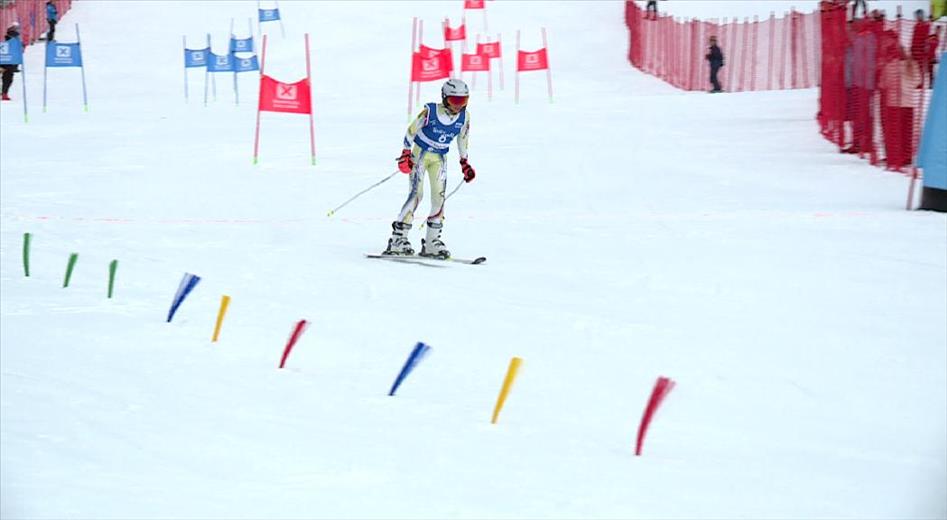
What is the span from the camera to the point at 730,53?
103 ft

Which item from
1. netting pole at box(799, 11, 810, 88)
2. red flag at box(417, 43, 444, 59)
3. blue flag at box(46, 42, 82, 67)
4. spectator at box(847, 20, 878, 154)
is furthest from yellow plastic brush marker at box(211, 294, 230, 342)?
netting pole at box(799, 11, 810, 88)

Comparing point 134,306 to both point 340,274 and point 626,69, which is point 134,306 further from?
point 626,69

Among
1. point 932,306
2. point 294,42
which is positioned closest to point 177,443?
point 932,306

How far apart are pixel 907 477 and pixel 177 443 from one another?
2.92m

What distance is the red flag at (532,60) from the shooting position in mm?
26734

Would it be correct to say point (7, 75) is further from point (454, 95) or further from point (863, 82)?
point (454, 95)

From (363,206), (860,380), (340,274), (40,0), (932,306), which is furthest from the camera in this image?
(40,0)

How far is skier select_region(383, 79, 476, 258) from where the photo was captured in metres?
10.8

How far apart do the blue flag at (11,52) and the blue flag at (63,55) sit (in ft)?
2.48

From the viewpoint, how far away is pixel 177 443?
6066 mm

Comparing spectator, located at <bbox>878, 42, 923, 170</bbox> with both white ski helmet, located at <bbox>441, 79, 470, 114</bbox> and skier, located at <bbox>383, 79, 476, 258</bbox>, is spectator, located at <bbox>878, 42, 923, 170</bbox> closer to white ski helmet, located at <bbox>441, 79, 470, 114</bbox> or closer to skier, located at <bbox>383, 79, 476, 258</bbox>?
skier, located at <bbox>383, 79, 476, 258</bbox>

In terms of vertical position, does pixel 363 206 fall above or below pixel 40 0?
below

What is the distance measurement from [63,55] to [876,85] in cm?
1432

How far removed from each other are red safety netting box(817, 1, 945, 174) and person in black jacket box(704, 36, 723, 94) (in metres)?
8.16
